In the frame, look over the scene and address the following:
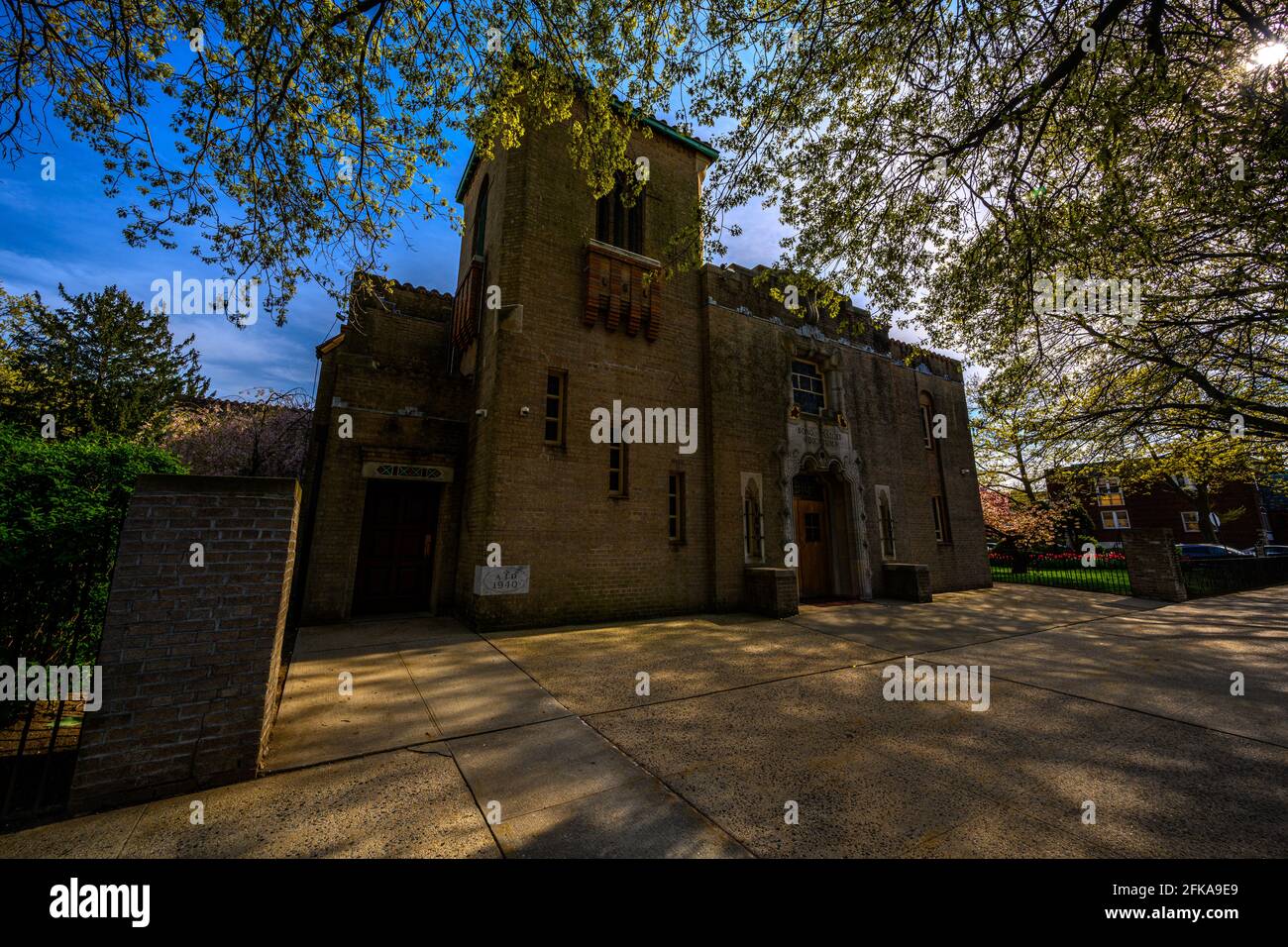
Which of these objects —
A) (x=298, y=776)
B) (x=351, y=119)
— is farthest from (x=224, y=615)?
(x=351, y=119)

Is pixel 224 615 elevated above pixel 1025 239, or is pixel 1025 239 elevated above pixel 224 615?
pixel 1025 239

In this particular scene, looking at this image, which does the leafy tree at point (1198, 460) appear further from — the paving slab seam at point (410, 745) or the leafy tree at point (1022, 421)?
the paving slab seam at point (410, 745)

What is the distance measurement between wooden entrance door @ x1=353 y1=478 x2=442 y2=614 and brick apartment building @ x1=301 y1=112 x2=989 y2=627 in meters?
0.04

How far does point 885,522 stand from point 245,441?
20.0m

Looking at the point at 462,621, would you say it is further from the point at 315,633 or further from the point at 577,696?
the point at 577,696

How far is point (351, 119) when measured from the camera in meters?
5.35

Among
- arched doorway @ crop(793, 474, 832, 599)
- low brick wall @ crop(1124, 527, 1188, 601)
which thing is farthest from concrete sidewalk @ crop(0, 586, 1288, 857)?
low brick wall @ crop(1124, 527, 1188, 601)

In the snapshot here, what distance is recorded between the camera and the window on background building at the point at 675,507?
1005 cm

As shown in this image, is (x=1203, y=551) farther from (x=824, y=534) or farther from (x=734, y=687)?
(x=734, y=687)

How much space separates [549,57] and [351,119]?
2510 mm

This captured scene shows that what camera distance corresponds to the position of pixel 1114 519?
42.8m

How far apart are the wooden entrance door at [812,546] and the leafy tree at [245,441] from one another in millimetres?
13477

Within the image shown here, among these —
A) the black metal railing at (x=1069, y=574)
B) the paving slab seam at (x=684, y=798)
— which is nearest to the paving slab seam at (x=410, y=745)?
the paving slab seam at (x=684, y=798)

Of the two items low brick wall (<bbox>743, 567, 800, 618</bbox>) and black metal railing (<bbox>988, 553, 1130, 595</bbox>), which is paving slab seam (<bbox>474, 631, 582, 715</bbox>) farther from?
black metal railing (<bbox>988, 553, 1130, 595</bbox>)
